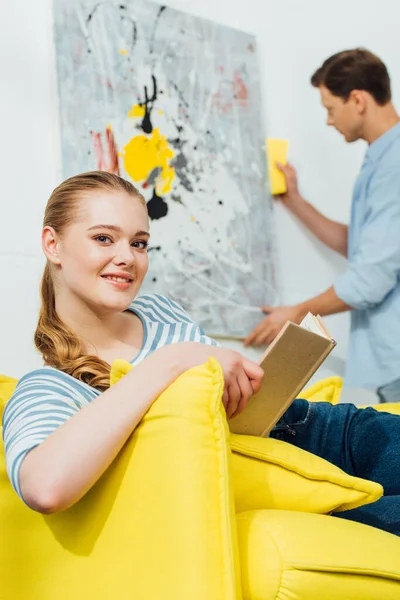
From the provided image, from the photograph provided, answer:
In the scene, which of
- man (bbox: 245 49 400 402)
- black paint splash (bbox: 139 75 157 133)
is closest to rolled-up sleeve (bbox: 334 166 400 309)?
man (bbox: 245 49 400 402)

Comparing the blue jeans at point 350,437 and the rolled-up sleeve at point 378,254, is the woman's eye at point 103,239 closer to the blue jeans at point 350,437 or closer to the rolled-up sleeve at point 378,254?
the blue jeans at point 350,437

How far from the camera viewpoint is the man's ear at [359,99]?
2.51 m

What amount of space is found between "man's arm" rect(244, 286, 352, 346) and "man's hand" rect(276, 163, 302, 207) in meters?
0.38

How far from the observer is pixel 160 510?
2.65 ft

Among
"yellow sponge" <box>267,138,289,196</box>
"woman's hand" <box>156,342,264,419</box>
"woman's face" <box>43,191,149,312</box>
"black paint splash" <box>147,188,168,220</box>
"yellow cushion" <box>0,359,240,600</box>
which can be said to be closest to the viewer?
"yellow cushion" <box>0,359,240,600</box>

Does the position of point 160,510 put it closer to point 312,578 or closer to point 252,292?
point 312,578

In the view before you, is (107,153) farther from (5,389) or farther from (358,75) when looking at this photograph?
(5,389)

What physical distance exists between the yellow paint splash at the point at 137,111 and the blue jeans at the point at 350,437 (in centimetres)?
124

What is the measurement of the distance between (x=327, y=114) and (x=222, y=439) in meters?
2.08

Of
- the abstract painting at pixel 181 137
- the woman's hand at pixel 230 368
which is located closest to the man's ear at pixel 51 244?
the woman's hand at pixel 230 368

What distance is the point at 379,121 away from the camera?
98.7 inches

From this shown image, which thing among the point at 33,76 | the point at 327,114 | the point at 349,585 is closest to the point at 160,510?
the point at 349,585

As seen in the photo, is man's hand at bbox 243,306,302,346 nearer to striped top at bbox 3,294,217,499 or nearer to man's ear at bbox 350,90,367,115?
man's ear at bbox 350,90,367,115

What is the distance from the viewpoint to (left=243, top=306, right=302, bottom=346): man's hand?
2.38 metres
